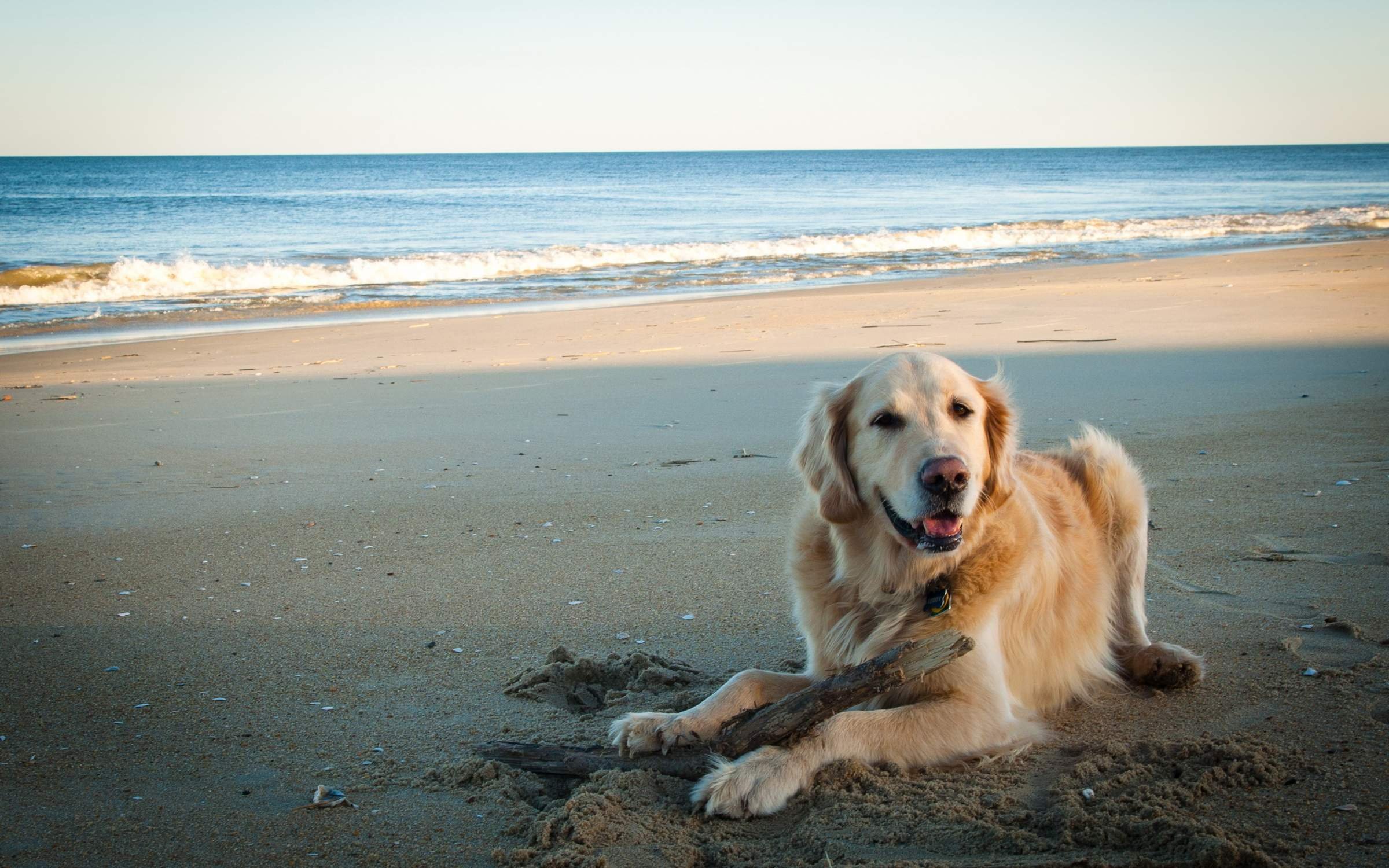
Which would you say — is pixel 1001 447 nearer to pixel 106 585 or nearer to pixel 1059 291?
pixel 106 585

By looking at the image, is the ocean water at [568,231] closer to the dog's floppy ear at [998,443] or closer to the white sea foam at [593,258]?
the white sea foam at [593,258]

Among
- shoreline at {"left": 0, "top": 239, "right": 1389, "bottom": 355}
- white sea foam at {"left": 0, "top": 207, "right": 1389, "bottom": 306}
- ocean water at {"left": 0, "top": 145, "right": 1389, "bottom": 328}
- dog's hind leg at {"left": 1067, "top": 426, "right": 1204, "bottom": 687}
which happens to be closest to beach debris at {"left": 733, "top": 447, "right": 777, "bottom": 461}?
dog's hind leg at {"left": 1067, "top": 426, "right": 1204, "bottom": 687}

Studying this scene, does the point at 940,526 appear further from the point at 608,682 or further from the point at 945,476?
the point at 608,682

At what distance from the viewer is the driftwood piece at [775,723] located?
8.57ft

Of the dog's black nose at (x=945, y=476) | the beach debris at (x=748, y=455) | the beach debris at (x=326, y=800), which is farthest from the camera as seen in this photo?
the beach debris at (x=748, y=455)

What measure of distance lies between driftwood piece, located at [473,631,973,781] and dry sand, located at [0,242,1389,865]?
7cm

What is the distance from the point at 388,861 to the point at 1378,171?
82760mm

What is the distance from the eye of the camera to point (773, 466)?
593cm

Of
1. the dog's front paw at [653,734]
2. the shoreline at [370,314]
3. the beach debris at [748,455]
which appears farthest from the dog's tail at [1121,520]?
the shoreline at [370,314]

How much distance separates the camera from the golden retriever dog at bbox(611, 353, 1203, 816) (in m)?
2.70

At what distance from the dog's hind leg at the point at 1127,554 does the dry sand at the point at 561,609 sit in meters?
0.16

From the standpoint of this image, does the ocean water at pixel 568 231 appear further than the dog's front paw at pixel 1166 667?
Yes

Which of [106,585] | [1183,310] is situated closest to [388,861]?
[106,585]

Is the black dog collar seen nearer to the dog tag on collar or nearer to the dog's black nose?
the dog tag on collar
